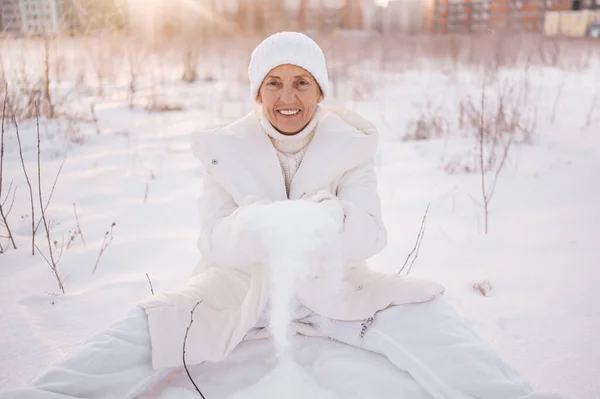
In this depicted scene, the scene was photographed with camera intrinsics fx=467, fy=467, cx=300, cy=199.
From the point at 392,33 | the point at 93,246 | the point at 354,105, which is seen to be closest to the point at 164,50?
the point at 354,105

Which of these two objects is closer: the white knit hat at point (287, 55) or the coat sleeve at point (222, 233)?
the coat sleeve at point (222, 233)

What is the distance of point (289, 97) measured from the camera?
1795mm

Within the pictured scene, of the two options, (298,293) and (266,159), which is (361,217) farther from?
(266,159)

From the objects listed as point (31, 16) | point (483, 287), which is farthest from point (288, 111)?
point (31, 16)

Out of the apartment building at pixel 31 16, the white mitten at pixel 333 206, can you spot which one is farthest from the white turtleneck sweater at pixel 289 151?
the apartment building at pixel 31 16

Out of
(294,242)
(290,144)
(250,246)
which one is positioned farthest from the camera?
(290,144)

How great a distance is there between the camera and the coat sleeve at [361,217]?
4.89ft

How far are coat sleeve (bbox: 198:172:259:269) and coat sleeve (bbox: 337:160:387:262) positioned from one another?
31 centimetres

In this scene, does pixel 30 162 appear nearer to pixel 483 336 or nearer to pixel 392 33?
pixel 483 336

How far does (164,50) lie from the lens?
10.8m

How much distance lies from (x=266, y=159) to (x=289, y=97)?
0.25 meters

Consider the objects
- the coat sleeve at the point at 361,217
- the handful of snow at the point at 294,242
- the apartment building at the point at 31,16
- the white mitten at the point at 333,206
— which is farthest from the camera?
the apartment building at the point at 31,16

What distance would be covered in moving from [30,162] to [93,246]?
1961mm

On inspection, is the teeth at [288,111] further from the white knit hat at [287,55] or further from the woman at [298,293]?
the white knit hat at [287,55]
